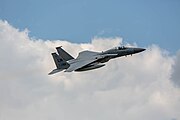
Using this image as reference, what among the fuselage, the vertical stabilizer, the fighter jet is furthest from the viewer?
the vertical stabilizer

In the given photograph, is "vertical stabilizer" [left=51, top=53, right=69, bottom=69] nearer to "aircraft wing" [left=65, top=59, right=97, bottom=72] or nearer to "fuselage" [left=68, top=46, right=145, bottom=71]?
"aircraft wing" [left=65, top=59, right=97, bottom=72]

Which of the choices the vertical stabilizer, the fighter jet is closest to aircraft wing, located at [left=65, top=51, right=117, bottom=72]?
the fighter jet

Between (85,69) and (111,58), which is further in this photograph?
(111,58)

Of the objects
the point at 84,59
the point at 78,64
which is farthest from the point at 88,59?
the point at 78,64

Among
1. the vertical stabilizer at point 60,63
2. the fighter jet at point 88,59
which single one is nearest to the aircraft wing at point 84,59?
the fighter jet at point 88,59

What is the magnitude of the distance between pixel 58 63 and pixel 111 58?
52.8 ft

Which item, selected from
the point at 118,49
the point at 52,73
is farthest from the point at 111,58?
the point at 52,73

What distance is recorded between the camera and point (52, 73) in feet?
320

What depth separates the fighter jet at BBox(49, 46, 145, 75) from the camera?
309ft

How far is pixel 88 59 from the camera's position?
10088cm

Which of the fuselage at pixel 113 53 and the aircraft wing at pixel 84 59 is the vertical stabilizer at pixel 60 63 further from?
the fuselage at pixel 113 53

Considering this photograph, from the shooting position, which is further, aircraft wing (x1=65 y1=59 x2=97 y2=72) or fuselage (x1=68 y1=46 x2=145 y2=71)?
fuselage (x1=68 y1=46 x2=145 y2=71)

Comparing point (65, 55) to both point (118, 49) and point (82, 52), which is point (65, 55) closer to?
point (82, 52)

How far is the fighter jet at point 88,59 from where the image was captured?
309 feet
